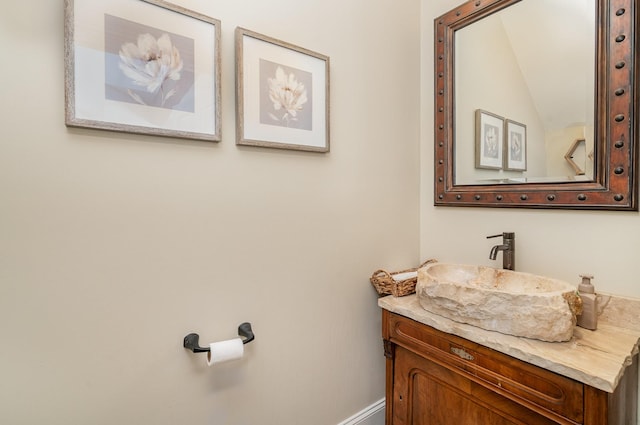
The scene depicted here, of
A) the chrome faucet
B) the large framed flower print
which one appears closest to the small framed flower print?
the large framed flower print

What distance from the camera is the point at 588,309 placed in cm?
103

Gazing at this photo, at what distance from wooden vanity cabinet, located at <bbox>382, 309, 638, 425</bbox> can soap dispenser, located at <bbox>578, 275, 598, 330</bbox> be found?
0.54ft

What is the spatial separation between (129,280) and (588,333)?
151 centimetres

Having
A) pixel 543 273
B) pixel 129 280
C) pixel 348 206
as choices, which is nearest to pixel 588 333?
pixel 543 273

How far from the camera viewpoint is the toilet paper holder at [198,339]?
3.33 ft

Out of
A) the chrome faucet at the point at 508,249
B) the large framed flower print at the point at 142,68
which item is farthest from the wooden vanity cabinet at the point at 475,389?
the large framed flower print at the point at 142,68

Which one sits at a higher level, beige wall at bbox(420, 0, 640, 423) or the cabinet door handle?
A: beige wall at bbox(420, 0, 640, 423)

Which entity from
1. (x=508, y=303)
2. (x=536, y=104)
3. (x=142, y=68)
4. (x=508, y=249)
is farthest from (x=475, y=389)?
(x=142, y=68)

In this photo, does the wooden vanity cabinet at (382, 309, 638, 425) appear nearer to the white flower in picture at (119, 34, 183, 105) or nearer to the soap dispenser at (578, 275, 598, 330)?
the soap dispenser at (578, 275, 598, 330)

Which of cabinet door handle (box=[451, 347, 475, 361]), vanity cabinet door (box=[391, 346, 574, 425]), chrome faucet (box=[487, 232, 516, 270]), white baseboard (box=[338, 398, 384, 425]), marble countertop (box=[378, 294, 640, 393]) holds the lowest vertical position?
white baseboard (box=[338, 398, 384, 425])

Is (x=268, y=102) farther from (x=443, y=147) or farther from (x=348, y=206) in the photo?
(x=443, y=147)

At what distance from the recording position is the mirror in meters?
1.07

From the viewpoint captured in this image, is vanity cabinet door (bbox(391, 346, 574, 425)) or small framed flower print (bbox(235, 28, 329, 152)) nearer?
vanity cabinet door (bbox(391, 346, 574, 425))

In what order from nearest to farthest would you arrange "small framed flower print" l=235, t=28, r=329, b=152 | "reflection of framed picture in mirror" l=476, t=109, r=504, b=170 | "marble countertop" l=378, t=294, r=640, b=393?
"marble countertop" l=378, t=294, r=640, b=393, "small framed flower print" l=235, t=28, r=329, b=152, "reflection of framed picture in mirror" l=476, t=109, r=504, b=170
